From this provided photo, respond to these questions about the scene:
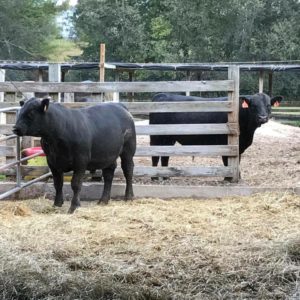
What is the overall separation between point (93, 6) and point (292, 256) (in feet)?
124

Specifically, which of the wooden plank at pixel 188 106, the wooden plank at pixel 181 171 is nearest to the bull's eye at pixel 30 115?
the wooden plank at pixel 181 171

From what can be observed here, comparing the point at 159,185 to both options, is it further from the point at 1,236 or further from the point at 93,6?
the point at 93,6

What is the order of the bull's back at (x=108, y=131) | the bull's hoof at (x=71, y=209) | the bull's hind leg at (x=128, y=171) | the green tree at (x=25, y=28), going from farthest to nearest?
the green tree at (x=25, y=28)
the bull's hind leg at (x=128, y=171)
the bull's back at (x=108, y=131)
the bull's hoof at (x=71, y=209)

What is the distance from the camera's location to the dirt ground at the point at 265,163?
870cm

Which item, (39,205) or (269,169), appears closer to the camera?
(39,205)

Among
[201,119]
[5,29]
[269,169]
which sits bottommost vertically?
[269,169]

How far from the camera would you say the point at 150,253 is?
15.2 feet

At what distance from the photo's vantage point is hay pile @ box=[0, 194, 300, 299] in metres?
3.94

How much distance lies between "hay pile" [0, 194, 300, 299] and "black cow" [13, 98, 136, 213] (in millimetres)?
585

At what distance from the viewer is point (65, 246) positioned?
484 cm

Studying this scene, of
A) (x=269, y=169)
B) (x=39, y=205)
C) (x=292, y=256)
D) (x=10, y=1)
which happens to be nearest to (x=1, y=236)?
(x=39, y=205)

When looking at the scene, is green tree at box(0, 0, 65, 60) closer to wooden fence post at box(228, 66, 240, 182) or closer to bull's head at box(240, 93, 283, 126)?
bull's head at box(240, 93, 283, 126)

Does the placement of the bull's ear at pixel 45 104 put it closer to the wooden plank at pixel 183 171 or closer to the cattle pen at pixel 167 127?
the cattle pen at pixel 167 127

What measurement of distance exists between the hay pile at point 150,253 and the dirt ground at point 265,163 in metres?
1.98
